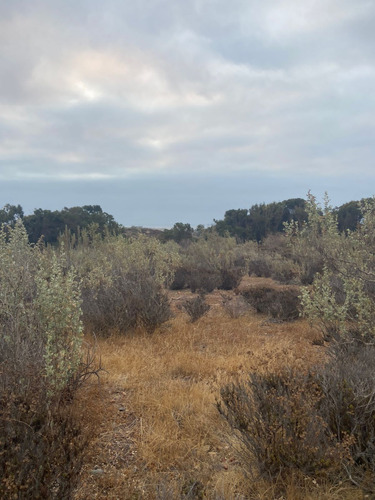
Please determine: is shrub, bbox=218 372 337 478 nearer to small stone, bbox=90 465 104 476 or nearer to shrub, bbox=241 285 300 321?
small stone, bbox=90 465 104 476

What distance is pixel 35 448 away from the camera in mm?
2230

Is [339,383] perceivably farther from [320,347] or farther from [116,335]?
[116,335]

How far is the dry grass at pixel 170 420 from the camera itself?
2.65 metres

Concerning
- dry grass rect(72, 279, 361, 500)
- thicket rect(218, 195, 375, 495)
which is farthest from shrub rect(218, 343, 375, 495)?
dry grass rect(72, 279, 361, 500)

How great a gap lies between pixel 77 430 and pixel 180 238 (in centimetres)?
3395

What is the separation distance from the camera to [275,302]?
9.62 m

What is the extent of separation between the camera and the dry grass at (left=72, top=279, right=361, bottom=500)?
265cm

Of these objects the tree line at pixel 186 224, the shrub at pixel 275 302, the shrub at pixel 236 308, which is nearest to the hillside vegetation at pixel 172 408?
the shrub at pixel 275 302

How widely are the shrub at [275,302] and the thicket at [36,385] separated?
19.7ft

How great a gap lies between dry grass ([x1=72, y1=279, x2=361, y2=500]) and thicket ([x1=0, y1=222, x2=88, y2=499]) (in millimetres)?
465

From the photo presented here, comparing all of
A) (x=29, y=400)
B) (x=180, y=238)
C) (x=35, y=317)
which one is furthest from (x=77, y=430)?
(x=180, y=238)

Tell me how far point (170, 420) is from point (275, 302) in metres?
6.37

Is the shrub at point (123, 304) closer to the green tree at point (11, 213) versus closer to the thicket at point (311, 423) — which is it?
the thicket at point (311, 423)

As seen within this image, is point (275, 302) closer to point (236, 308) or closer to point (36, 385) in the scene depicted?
point (236, 308)
